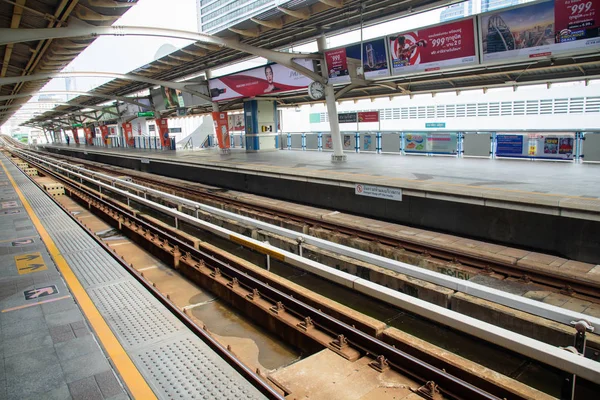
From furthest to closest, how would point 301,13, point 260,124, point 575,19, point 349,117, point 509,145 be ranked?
point 260,124 < point 349,117 < point 509,145 < point 301,13 < point 575,19

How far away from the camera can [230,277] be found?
267 inches

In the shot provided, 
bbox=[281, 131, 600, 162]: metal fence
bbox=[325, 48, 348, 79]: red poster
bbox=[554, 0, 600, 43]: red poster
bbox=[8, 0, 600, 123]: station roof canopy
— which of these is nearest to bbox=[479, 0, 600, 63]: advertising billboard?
bbox=[554, 0, 600, 43]: red poster

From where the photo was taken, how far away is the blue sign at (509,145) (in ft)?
56.8

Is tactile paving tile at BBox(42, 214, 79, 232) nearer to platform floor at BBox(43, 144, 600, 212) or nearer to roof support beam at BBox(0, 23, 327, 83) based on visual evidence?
roof support beam at BBox(0, 23, 327, 83)

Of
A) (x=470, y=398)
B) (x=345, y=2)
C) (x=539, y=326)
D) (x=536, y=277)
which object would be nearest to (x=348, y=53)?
(x=345, y=2)

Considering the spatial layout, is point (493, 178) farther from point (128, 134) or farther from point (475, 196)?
point (128, 134)

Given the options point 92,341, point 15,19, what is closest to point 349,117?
point 15,19

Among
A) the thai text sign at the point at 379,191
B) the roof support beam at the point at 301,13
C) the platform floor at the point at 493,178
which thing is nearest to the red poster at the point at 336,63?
the roof support beam at the point at 301,13

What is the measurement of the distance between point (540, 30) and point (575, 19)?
0.86 meters

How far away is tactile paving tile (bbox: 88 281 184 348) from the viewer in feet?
14.3

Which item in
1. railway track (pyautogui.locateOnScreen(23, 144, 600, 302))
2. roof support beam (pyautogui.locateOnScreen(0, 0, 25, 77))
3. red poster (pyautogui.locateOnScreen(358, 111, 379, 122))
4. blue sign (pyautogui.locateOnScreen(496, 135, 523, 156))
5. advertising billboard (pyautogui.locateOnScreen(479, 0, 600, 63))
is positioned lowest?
railway track (pyautogui.locateOnScreen(23, 144, 600, 302))

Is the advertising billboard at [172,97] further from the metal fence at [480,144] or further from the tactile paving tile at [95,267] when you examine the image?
the tactile paving tile at [95,267]

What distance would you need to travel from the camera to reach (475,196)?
30.5 feet

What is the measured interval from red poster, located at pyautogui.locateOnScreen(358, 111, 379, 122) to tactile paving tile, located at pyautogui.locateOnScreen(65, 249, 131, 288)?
18668 millimetres
